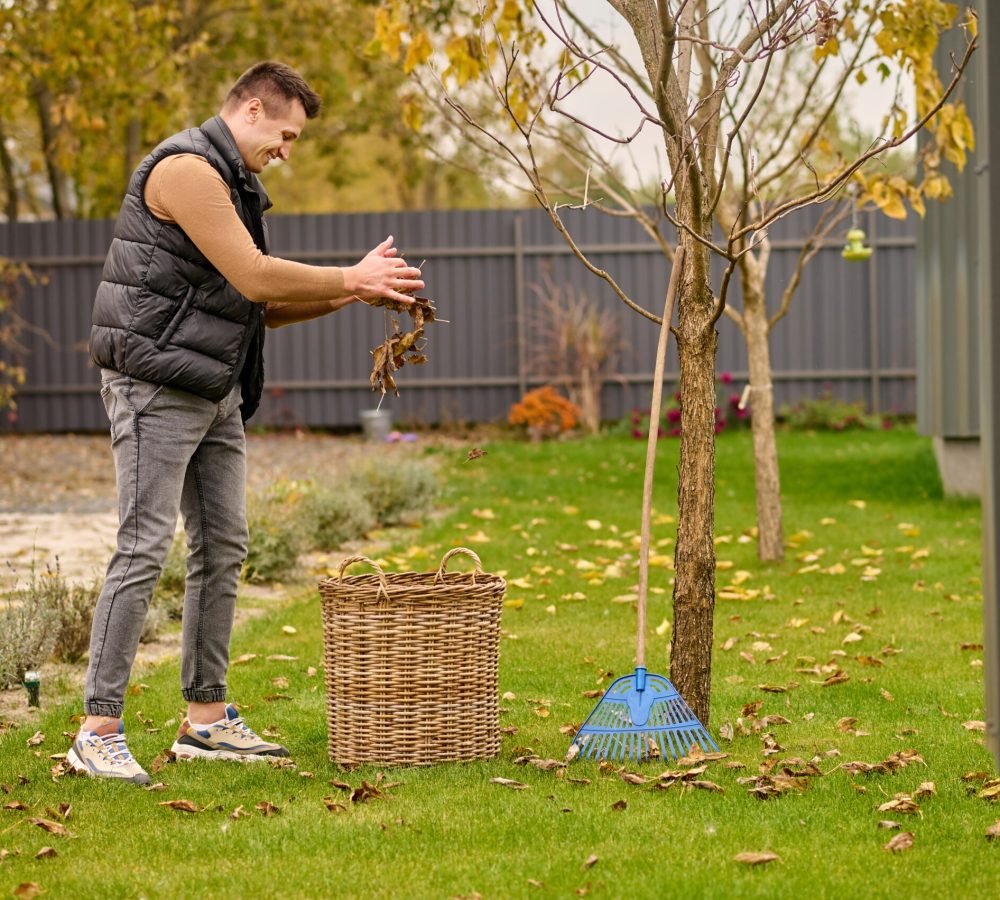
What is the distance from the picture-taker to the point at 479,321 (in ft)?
48.7

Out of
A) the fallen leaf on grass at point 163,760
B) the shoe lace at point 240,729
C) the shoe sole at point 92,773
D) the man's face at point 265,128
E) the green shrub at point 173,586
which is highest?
the man's face at point 265,128

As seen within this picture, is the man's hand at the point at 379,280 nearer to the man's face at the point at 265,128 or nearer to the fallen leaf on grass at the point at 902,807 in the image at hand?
the man's face at the point at 265,128

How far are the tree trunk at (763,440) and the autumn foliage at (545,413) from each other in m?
6.41

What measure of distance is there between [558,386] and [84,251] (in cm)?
543

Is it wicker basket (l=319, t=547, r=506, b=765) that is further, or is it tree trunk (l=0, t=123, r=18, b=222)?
tree trunk (l=0, t=123, r=18, b=222)

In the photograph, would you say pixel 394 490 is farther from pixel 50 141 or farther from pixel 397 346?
pixel 50 141

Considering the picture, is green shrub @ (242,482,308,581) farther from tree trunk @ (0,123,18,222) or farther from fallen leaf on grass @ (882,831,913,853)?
tree trunk @ (0,123,18,222)

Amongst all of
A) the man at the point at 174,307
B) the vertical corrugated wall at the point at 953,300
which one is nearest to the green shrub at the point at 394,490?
the vertical corrugated wall at the point at 953,300

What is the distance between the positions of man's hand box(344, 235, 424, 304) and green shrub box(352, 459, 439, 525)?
528 centimetres

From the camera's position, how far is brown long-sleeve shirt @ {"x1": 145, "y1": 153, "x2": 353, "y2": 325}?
3.59 m

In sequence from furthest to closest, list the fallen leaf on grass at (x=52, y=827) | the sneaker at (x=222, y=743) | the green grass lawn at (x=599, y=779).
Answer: the sneaker at (x=222, y=743) → the fallen leaf on grass at (x=52, y=827) → the green grass lawn at (x=599, y=779)

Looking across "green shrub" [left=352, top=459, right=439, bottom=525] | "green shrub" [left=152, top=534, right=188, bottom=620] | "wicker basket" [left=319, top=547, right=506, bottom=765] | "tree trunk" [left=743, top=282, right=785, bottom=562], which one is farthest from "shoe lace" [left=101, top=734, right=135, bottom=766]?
"green shrub" [left=352, top=459, right=439, bottom=525]

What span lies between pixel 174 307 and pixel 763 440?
13.1ft

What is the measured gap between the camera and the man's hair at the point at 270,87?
375 centimetres
